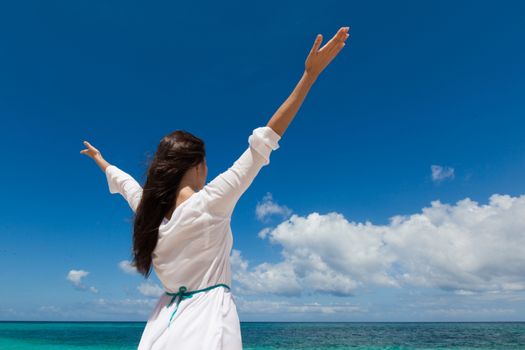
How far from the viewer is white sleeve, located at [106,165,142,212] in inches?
92.5

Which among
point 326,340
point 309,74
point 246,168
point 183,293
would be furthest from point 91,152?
point 326,340

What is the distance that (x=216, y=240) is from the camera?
170 centimetres

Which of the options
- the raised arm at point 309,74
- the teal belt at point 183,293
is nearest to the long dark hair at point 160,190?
the teal belt at point 183,293

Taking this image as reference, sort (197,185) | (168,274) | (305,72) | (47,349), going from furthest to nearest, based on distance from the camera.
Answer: (47,349)
(197,185)
(168,274)
(305,72)

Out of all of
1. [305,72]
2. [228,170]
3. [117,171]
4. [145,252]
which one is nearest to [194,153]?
[228,170]

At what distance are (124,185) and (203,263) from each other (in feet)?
3.46

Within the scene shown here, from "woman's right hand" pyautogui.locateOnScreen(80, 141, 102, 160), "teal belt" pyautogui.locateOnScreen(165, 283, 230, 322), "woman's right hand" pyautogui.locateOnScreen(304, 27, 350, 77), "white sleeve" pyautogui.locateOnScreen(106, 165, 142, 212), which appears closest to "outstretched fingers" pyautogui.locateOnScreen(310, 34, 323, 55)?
"woman's right hand" pyautogui.locateOnScreen(304, 27, 350, 77)

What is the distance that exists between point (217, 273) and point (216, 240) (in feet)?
0.51

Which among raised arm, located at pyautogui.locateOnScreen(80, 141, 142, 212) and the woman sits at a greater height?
raised arm, located at pyautogui.locateOnScreen(80, 141, 142, 212)

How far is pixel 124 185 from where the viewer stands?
250 cm

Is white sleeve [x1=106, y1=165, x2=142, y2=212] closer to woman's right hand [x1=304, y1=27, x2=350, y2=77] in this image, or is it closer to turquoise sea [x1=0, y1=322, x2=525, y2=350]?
woman's right hand [x1=304, y1=27, x2=350, y2=77]

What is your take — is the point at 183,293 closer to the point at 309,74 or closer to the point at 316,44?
the point at 309,74

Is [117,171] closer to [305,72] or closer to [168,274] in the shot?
[168,274]

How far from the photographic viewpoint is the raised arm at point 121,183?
236cm
